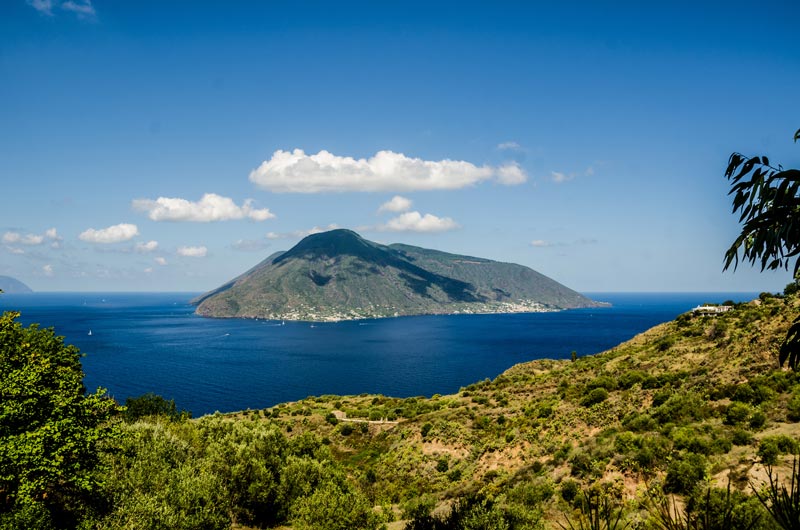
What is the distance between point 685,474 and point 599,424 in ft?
57.7

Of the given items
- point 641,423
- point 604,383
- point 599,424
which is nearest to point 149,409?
point 599,424

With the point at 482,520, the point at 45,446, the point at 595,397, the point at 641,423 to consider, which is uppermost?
the point at 45,446

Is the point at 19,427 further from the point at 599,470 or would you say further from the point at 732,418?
the point at 732,418

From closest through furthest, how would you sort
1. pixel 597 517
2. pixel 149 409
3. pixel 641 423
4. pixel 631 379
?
pixel 597 517 < pixel 641 423 < pixel 631 379 < pixel 149 409

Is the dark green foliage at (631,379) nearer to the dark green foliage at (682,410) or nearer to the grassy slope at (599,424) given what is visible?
the grassy slope at (599,424)

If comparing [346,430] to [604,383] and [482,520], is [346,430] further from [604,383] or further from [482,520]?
[482,520]

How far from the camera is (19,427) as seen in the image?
23.2 meters

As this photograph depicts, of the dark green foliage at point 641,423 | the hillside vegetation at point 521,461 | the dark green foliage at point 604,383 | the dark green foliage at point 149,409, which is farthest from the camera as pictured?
the dark green foliage at point 149,409

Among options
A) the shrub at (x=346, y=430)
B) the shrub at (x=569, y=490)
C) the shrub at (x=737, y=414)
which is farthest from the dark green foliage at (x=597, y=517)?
the shrub at (x=346, y=430)

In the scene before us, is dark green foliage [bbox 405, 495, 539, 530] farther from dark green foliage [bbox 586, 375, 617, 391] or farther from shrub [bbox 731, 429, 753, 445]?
dark green foliage [bbox 586, 375, 617, 391]

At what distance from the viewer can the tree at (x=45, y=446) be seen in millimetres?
21531

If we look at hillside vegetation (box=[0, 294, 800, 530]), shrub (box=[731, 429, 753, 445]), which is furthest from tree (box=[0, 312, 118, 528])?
shrub (box=[731, 429, 753, 445])

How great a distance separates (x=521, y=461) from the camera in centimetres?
4131

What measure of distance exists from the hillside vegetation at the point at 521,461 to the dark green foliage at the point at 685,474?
83 millimetres
